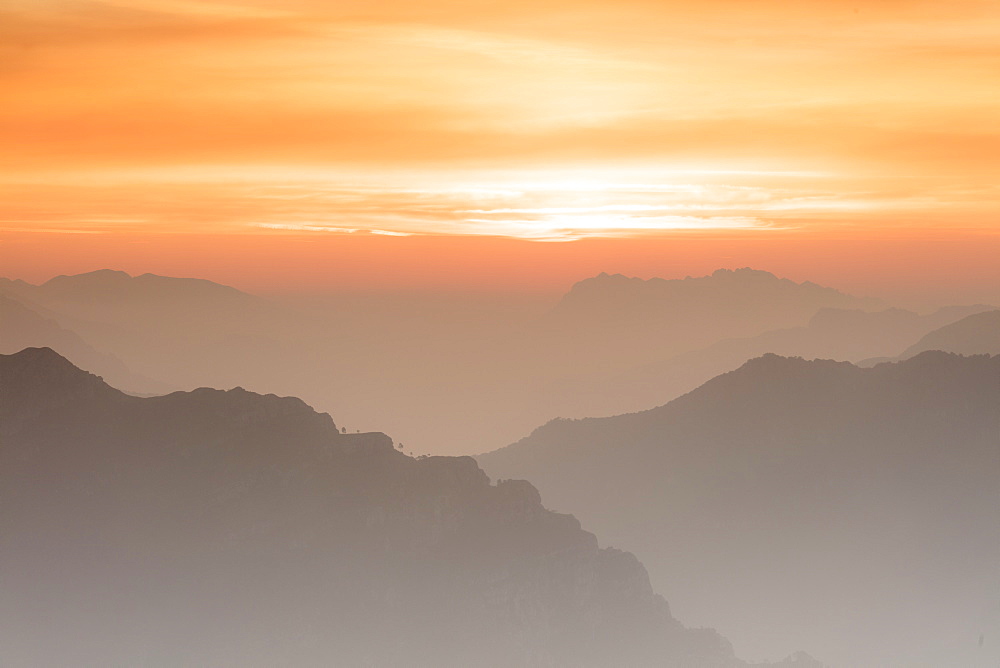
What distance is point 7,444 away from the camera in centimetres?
18175

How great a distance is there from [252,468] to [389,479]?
23762 mm

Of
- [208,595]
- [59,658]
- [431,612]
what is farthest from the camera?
[431,612]

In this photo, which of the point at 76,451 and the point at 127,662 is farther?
the point at 76,451

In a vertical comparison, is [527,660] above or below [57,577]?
below

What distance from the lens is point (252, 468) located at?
186750 millimetres

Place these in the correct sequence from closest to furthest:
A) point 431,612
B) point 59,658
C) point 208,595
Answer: point 59,658
point 208,595
point 431,612

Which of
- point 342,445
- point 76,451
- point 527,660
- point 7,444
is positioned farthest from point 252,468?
point 527,660

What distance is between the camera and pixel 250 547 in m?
183

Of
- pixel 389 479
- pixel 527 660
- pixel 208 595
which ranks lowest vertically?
pixel 527 660

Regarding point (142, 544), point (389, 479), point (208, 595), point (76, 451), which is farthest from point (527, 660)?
point (76, 451)

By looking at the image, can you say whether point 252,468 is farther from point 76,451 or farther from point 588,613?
point 588,613

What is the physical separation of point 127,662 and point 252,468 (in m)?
36.9

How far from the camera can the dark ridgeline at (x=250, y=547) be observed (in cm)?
17150

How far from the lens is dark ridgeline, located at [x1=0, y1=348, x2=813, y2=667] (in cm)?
17150
